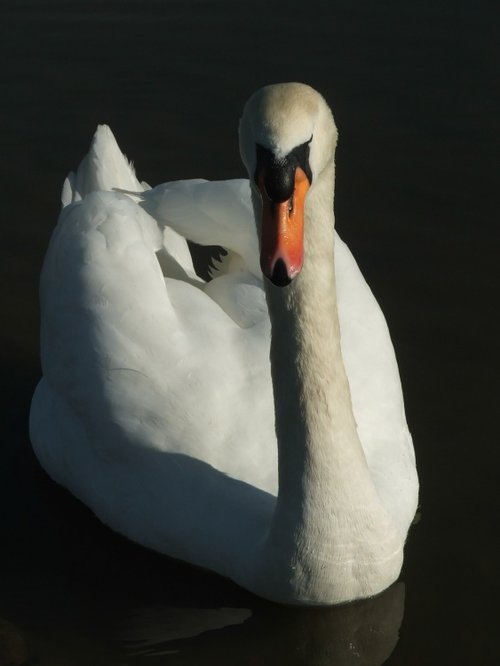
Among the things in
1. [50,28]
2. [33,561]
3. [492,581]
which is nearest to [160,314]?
[33,561]

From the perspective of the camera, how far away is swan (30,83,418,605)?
225 inches

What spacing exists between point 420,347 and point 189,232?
170 centimetres

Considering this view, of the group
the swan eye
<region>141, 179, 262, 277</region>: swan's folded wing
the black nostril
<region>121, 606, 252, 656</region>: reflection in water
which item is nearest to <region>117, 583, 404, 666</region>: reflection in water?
<region>121, 606, 252, 656</region>: reflection in water

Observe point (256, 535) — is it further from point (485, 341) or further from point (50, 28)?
point (50, 28)

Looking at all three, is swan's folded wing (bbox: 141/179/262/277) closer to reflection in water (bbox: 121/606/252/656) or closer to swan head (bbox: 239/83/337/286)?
reflection in water (bbox: 121/606/252/656)

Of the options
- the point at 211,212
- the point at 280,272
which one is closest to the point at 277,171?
the point at 280,272

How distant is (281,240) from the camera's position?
4793mm

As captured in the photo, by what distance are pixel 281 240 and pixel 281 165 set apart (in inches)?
10.3

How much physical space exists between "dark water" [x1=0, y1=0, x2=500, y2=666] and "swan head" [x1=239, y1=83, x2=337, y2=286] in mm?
2257

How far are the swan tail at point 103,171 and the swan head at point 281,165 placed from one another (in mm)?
3083

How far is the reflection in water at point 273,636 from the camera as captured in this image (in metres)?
6.35

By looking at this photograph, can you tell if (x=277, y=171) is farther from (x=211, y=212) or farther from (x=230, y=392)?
(x=211, y=212)

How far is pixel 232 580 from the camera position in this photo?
650cm

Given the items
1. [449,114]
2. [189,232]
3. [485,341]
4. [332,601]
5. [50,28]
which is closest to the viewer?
[332,601]
